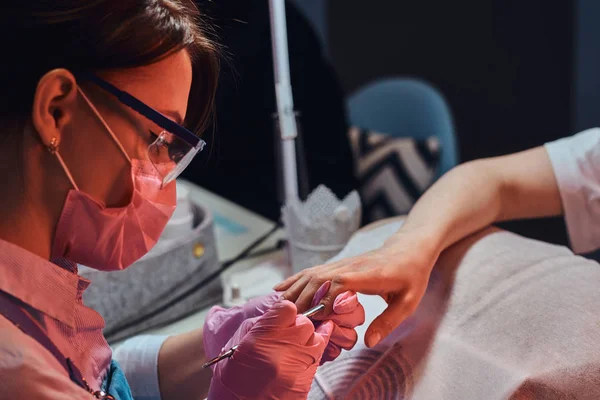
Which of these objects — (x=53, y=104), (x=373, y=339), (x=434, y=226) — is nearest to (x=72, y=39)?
(x=53, y=104)

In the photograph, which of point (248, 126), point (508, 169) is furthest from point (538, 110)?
point (508, 169)

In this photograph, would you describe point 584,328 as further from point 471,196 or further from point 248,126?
point 248,126

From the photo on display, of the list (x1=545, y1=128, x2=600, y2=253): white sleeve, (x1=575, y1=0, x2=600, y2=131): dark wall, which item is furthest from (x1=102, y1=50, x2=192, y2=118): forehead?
(x1=575, y1=0, x2=600, y2=131): dark wall

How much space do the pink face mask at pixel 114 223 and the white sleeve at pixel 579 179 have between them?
776 mm

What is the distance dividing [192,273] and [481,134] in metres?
2.30

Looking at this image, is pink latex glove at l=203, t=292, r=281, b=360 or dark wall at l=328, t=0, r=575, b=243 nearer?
pink latex glove at l=203, t=292, r=281, b=360

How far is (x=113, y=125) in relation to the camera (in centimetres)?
72

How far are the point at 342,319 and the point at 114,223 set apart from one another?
341 mm

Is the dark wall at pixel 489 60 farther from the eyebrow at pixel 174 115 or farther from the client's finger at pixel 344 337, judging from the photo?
the eyebrow at pixel 174 115

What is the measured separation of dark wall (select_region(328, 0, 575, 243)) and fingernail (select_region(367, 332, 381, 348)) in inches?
86.3

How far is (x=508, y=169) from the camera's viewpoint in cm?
121

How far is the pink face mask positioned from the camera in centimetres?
72

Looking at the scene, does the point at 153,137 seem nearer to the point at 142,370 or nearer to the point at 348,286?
the point at 348,286

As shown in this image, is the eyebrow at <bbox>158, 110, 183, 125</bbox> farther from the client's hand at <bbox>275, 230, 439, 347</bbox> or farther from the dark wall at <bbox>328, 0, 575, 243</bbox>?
the dark wall at <bbox>328, 0, 575, 243</bbox>
